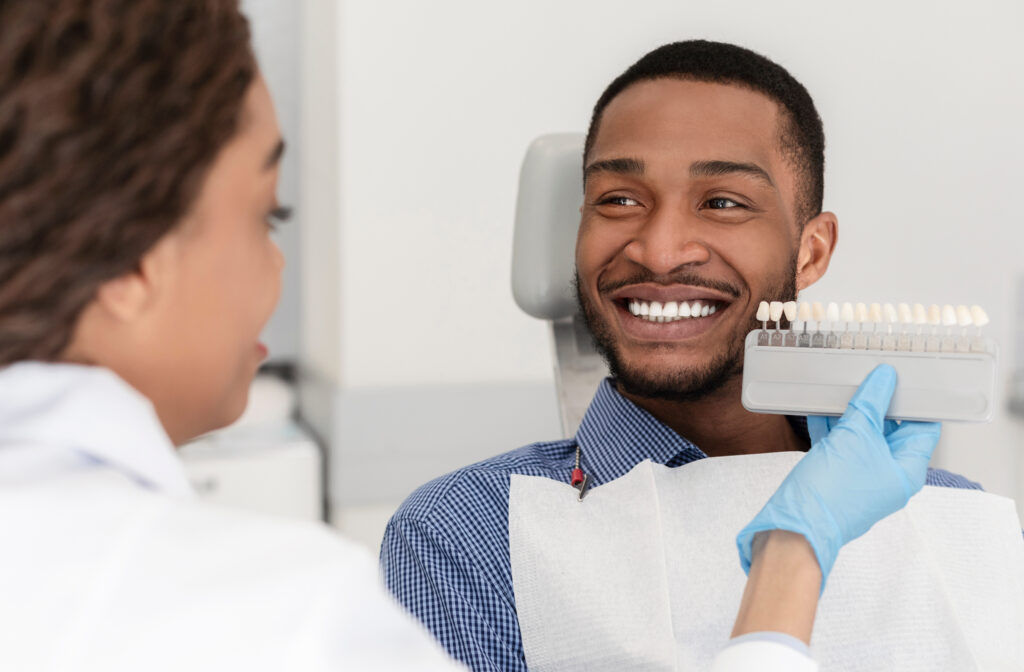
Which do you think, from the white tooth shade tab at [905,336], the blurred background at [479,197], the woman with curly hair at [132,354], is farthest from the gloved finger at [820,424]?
the blurred background at [479,197]

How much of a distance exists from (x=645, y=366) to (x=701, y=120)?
333 millimetres

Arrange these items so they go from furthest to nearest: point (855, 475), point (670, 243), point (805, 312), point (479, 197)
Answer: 1. point (479, 197)
2. point (670, 243)
3. point (805, 312)
4. point (855, 475)

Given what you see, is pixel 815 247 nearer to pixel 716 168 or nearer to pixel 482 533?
pixel 716 168

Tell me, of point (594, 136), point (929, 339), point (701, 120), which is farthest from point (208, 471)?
point (929, 339)

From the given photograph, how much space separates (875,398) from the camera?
102 centimetres

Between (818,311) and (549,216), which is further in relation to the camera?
(549,216)

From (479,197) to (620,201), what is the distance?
112cm

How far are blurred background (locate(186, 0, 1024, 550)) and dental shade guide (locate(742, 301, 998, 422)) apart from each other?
142cm

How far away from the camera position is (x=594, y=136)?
4.82ft

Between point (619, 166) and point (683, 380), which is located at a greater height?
point (619, 166)

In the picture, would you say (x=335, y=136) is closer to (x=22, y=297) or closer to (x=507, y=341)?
(x=507, y=341)

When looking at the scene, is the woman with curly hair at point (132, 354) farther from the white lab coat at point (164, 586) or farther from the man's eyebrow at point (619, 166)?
the man's eyebrow at point (619, 166)

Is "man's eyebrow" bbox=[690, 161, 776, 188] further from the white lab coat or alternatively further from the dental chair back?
the white lab coat

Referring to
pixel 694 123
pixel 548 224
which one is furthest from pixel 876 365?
pixel 548 224
